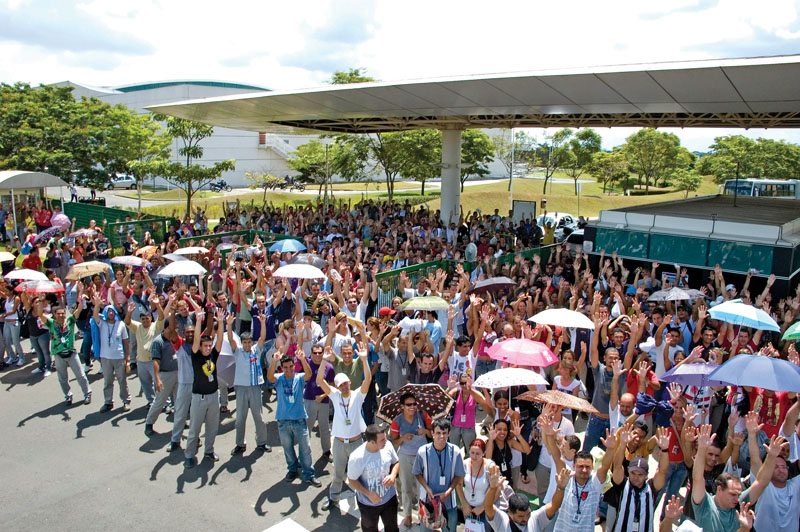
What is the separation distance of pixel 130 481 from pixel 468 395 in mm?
4090

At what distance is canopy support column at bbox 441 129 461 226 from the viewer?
22.3 metres

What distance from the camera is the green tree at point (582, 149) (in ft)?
189

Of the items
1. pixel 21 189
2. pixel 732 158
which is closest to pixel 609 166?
pixel 732 158

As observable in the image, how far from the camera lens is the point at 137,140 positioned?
31.1 m

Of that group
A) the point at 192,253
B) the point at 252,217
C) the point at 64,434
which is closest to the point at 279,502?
the point at 64,434

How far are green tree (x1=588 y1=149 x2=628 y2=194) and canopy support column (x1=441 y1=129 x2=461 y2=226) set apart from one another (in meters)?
41.2

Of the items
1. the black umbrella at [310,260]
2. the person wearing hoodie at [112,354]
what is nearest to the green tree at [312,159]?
the black umbrella at [310,260]

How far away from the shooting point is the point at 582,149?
57.8 metres

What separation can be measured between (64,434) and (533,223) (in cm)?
1428

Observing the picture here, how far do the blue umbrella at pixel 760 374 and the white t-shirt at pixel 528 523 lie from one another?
2222mm

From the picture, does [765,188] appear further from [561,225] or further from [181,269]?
[181,269]

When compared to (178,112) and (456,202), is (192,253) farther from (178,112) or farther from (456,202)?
(456,202)

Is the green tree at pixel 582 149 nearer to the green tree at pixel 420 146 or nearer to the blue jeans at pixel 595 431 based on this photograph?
the green tree at pixel 420 146

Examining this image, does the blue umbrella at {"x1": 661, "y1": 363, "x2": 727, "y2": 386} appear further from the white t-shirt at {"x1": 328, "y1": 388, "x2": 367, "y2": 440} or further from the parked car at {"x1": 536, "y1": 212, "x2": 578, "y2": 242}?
the parked car at {"x1": 536, "y1": 212, "x2": 578, "y2": 242}
